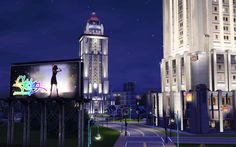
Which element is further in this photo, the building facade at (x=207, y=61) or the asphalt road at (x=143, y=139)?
the building facade at (x=207, y=61)

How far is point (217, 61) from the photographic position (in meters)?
109

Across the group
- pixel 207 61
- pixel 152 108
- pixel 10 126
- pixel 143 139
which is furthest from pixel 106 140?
pixel 152 108

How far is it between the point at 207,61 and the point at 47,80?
71.6 metres

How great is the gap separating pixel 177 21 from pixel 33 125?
221 feet

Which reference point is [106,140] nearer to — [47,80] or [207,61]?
[47,80]

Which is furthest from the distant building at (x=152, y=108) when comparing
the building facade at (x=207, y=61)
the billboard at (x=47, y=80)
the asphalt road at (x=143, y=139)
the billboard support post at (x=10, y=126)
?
the billboard at (x=47, y=80)

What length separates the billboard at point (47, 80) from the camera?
49.6 meters

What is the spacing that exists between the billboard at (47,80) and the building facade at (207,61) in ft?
196

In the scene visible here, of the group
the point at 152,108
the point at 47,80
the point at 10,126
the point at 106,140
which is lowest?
the point at 106,140

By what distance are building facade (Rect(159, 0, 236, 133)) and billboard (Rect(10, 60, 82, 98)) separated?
196 ft

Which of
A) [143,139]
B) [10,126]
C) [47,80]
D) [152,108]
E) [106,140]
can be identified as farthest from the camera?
[152,108]

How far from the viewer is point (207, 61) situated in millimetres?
108312

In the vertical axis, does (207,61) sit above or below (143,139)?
above

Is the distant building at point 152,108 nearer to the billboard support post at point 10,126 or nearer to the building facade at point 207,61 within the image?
the building facade at point 207,61
